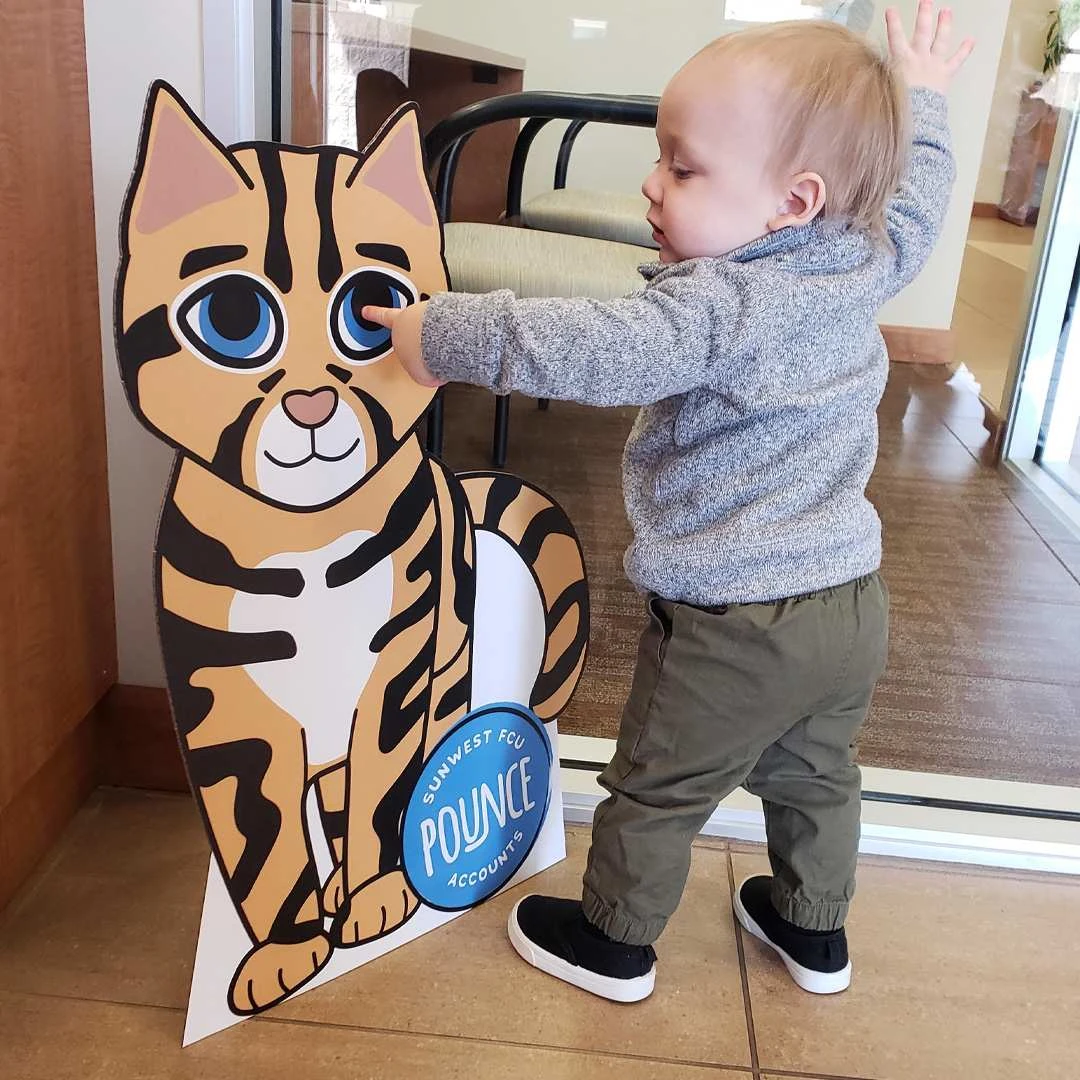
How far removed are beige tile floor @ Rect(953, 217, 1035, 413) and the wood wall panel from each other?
97 cm

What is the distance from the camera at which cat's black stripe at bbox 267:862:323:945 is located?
941 mm

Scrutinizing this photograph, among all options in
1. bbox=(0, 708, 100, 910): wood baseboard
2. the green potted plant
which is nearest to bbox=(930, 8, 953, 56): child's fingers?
the green potted plant

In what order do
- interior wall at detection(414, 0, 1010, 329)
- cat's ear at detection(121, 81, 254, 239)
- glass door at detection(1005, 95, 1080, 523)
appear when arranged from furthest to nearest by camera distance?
glass door at detection(1005, 95, 1080, 523) < interior wall at detection(414, 0, 1010, 329) < cat's ear at detection(121, 81, 254, 239)

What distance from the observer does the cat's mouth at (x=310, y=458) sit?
2.80 ft

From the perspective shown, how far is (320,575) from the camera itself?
0.91m

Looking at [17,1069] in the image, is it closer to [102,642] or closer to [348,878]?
[348,878]

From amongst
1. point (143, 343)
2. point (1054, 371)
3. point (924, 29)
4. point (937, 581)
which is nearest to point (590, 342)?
point (143, 343)

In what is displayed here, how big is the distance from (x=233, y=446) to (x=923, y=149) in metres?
0.61

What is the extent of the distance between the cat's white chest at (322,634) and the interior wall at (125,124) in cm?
21

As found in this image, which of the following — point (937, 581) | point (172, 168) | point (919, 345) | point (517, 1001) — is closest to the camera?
point (172, 168)

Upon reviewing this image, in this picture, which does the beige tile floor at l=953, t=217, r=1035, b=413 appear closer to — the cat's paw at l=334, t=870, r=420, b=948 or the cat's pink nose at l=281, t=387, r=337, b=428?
the cat's pink nose at l=281, t=387, r=337, b=428

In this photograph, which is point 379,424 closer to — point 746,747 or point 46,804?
point 746,747

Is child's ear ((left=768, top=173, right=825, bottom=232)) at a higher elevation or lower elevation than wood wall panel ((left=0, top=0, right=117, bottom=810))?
higher

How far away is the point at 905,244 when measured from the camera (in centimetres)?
89
